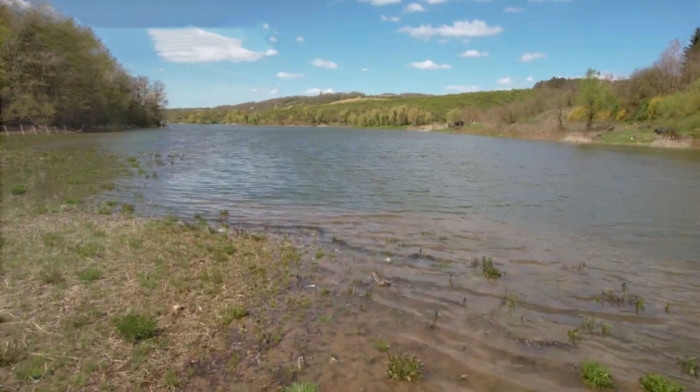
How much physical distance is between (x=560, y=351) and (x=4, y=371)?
24.0 feet

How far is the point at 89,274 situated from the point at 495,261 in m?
8.72

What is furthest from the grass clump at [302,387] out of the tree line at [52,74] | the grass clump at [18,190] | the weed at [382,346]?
the tree line at [52,74]

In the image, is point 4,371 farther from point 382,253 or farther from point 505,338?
point 382,253

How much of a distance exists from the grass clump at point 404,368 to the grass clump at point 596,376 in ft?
7.08

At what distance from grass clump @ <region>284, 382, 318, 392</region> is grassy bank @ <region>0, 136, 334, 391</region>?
0.72 feet

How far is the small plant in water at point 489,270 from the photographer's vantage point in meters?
8.99

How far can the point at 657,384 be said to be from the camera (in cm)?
510

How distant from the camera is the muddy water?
5.85 metres

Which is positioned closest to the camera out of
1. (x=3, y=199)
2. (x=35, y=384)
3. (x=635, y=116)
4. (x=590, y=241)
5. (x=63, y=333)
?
(x=35, y=384)

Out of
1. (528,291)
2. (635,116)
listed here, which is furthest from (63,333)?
(635,116)

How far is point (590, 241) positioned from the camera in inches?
478

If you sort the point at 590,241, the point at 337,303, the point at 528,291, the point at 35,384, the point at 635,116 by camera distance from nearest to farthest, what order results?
the point at 35,384 < the point at 337,303 < the point at 528,291 < the point at 590,241 < the point at 635,116

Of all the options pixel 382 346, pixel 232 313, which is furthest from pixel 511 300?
pixel 232 313

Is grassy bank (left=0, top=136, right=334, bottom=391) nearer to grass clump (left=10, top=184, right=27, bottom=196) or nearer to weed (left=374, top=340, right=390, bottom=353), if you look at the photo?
weed (left=374, top=340, right=390, bottom=353)
